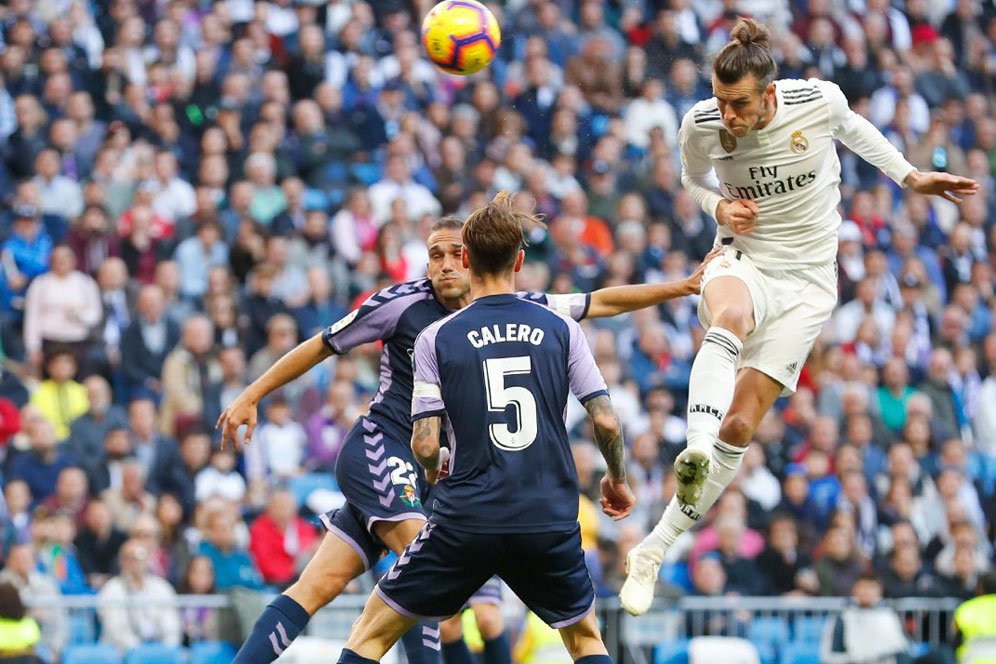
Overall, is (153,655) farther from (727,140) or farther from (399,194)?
(399,194)

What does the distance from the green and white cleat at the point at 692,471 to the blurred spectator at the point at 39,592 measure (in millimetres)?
5646

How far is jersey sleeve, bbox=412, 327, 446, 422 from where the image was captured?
285 inches

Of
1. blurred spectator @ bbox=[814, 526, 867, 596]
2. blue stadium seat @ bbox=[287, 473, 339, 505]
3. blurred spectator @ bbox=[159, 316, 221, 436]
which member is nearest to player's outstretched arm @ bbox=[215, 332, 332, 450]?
blue stadium seat @ bbox=[287, 473, 339, 505]

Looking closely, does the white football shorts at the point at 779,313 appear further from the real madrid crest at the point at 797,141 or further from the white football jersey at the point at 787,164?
the real madrid crest at the point at 797,141

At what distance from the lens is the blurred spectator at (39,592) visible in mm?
12094

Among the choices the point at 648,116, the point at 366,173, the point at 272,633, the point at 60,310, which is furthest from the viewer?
the point at 648,116

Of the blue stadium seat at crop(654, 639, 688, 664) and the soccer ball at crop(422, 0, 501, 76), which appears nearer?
the soccer ball at crop(422, 0, 501, 76)

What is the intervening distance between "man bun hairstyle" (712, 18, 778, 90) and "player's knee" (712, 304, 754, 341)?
1.05 metres

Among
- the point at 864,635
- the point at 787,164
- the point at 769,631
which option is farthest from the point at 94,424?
the point at 787,164

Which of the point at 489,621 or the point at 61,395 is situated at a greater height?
the point at 61,395

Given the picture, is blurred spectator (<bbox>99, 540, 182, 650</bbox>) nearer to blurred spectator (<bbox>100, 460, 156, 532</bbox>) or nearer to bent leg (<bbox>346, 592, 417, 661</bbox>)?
blurred spectator (<bbox>100, 460, 156, 532</bbox>)

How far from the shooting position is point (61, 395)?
14.1 m

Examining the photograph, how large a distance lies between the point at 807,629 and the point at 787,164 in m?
5.75

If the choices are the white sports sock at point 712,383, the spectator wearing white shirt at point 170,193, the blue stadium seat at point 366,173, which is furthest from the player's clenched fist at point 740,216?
the blue stadium seat at point 366,173
